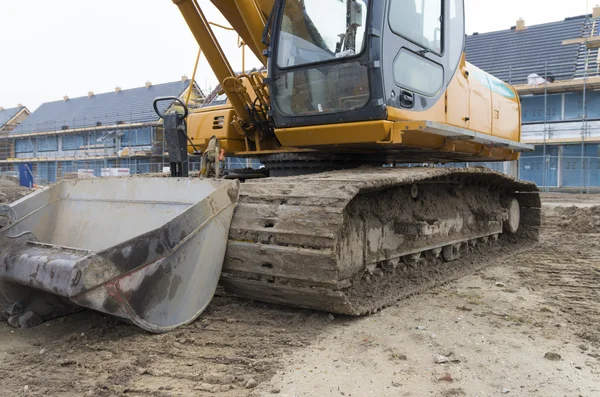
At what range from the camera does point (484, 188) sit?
19.8ft

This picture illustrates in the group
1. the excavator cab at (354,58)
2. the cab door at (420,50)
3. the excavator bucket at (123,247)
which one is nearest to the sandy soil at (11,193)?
the excavator bucket at (123,247)

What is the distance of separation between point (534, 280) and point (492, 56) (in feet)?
75.7

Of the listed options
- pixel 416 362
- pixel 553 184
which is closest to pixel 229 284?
pixel 416 362

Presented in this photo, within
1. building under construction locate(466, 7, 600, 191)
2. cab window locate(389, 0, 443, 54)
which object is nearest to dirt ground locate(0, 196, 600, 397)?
cab window locate(389, 0, 443, 54)

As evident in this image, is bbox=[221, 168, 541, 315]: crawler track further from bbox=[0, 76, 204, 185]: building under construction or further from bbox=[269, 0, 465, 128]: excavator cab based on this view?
bbox=[0, 76, 204, 185]: building under construction

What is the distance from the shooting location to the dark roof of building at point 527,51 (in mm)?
23141

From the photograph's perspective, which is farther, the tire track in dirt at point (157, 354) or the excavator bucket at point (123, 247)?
the excavator bucket at point (123, 247)

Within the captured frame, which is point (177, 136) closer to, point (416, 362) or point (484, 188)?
point (416, 362)

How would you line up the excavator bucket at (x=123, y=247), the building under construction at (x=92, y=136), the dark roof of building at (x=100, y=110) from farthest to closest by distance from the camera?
the dark roof of building at (x=100, y=110) < the building under construction at (x=92, y=136) < the excavator bucket at (x=123, y=247)

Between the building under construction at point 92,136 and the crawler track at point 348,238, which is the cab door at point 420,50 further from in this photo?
the building under construction at point 92,136

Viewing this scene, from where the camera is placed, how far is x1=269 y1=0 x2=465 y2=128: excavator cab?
389cm

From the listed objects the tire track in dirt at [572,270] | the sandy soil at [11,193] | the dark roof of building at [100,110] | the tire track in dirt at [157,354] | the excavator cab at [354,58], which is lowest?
the tire track in dirt at [572,270]

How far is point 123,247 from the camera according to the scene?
9.22 ft

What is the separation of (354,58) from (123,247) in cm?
219
